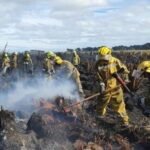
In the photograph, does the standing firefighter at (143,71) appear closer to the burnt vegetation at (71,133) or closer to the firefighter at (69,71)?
the burnt vegetation at (71,133)

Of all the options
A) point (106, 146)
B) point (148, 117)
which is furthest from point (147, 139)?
point (148, 117)

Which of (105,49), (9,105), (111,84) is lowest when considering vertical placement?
(9,105)

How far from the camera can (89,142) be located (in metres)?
11.0

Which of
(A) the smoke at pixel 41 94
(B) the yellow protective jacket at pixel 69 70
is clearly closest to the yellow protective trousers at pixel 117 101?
(A) the smoke at pixel 41 94

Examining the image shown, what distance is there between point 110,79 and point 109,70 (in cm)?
28

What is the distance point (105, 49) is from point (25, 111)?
570 cm

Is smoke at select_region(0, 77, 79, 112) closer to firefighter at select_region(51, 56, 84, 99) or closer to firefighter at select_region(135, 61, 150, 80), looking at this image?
firefighter at select_region(51, 56, 84, 99)

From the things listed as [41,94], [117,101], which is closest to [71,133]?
[117,101]

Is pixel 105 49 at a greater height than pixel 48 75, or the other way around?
pixel 105 49

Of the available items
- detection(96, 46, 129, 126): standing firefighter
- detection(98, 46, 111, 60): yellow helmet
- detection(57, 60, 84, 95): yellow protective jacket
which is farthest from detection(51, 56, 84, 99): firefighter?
detection(98, 46, 111, 60): yellow helmet

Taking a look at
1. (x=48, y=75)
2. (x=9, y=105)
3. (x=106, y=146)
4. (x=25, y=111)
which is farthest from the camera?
(x=48, y=75)

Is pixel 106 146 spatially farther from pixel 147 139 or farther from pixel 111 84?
pixel 111 84

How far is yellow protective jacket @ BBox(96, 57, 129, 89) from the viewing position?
12.0m

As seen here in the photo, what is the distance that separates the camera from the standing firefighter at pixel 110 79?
1195 cm
